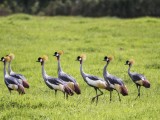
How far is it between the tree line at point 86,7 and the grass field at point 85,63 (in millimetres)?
19350

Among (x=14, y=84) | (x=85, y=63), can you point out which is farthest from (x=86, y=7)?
(x=14, y=84)

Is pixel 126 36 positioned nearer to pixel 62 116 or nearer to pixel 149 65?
pixel 149 65

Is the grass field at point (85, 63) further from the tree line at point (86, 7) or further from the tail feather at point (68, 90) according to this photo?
the tree line at point (86, 7)

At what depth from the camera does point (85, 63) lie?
21875 millimetres

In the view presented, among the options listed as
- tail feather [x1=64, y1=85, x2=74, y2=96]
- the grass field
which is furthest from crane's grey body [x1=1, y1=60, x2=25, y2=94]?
tail feather [x1=64, y1=85, x2=74, y2=96]

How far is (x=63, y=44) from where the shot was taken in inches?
1054

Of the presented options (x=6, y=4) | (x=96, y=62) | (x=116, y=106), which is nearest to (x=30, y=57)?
(x=96, y=62)

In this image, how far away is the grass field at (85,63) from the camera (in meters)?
11.9

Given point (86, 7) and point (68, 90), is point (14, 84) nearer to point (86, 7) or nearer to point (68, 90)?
point (68, 90)

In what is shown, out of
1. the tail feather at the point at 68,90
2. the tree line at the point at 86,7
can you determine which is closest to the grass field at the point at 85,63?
the tail feather at the point at 68,90

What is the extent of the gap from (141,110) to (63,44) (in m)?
14.9

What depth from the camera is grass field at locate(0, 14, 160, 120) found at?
11.9m

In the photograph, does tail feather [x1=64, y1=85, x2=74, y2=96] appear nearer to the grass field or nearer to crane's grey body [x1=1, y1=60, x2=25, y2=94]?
the grass field

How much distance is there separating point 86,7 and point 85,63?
37691 mm
